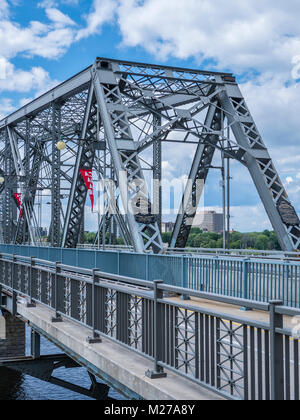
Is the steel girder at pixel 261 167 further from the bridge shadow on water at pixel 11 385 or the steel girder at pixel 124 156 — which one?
the bridge shadow on water at pixel 11 385

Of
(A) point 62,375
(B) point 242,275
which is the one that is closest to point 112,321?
(B) point 242,275

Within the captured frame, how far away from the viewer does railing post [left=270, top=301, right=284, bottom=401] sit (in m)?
4.96

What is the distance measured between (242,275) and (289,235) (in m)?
9.03

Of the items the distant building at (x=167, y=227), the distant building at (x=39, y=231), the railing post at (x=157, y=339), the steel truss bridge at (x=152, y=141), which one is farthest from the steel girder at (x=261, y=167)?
the distant building at (x=39, y=231)

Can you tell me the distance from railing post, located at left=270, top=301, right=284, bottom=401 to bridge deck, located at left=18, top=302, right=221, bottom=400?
44.2 inches

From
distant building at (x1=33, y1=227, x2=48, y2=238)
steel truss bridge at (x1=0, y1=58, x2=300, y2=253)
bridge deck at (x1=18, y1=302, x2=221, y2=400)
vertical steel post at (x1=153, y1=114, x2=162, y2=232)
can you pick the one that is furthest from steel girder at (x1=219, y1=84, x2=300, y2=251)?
distant building at (x1=33, y1=227, x2=48, y2=238)

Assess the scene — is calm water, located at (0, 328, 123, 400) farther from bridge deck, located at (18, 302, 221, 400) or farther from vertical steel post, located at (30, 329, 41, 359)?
bridge deck, located at (18, 302, 221, 400)

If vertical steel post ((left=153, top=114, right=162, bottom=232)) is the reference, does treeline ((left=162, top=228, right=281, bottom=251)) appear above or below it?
below

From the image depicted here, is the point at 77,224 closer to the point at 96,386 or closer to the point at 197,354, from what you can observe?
the point at 96,386

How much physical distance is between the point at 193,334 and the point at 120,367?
5.24ft

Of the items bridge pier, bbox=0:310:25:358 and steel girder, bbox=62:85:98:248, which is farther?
steel girder, bbox=62:85:98:248

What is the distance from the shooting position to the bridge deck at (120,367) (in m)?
6.41

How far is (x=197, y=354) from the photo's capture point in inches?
246
